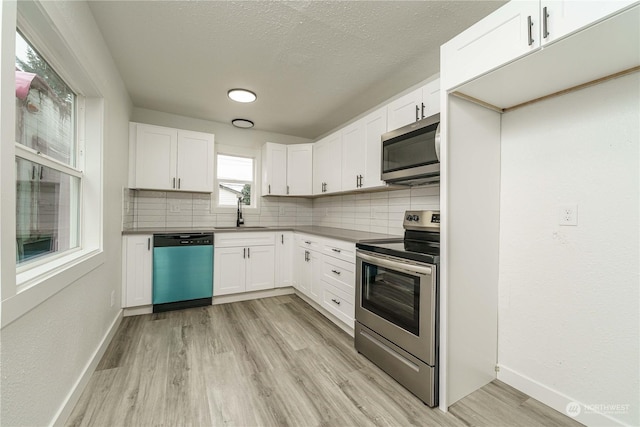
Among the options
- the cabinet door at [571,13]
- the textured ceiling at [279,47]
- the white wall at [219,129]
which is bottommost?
the cabinet door at [571,13]

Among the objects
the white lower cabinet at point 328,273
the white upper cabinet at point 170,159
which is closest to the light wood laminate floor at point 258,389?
the white lower cabinet at point 328,273

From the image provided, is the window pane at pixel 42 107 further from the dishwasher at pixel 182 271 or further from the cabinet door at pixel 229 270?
the cabinet door at pixel 229 270

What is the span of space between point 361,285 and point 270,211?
2443mm

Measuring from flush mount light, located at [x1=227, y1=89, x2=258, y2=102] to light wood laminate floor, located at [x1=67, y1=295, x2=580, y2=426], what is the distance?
244 centimetres

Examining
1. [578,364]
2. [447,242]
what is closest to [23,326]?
[447,242]

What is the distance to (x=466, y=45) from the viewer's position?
4.83 ft

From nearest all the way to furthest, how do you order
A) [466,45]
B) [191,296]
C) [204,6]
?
[466,45] < [204,6] < [191,296]

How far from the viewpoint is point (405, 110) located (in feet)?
7.38

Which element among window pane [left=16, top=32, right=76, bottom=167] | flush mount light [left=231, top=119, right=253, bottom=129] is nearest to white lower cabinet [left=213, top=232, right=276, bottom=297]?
flush mount light [left=231, top=119, right=253, bottom=129]

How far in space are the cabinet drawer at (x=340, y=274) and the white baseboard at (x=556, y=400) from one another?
47.2 inches

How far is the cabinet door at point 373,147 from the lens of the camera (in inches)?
99.3

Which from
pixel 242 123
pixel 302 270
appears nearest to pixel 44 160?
pixel 302 270

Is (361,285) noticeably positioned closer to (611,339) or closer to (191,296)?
(611,339)

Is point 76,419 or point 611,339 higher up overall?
point 611,339
